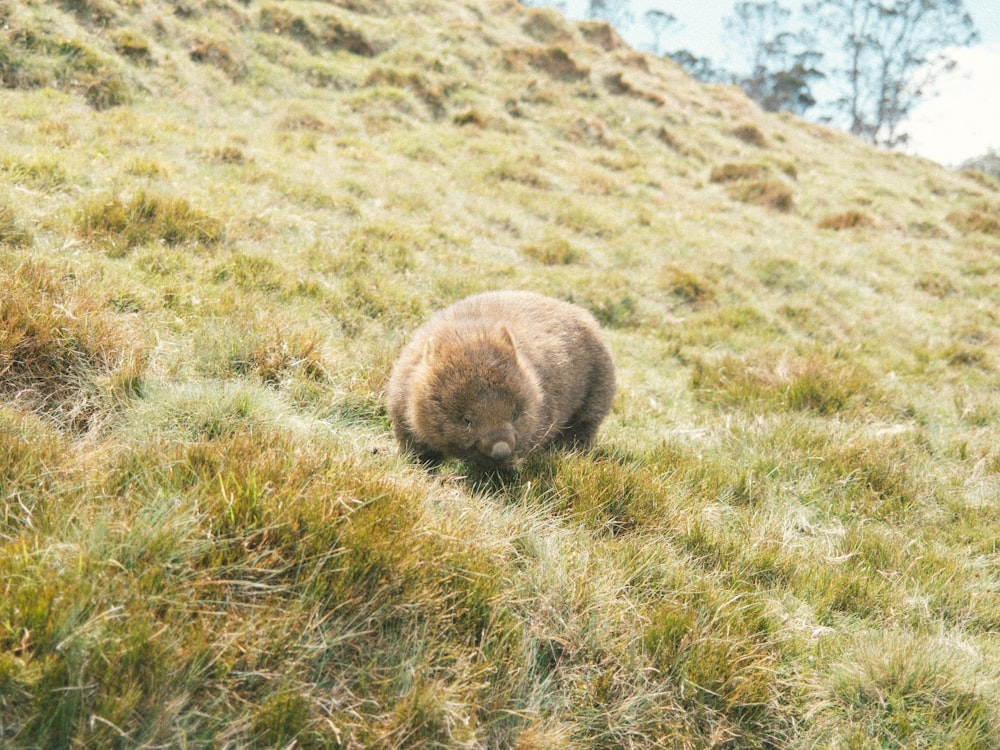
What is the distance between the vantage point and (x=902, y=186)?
18.1 meters

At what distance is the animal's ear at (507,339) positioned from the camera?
336cm

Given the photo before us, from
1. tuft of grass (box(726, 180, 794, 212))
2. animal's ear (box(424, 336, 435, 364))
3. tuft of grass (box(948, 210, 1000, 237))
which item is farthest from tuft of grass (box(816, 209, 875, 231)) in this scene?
animal's ear (box(424, 336, 435, 364))

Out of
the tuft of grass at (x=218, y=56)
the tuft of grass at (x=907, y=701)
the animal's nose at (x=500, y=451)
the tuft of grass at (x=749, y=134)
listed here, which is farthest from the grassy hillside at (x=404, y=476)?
the tuft of grass at (x=749, y=134)

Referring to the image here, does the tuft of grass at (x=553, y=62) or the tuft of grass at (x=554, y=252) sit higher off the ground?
the tuft of grass at (x=553, y=62)

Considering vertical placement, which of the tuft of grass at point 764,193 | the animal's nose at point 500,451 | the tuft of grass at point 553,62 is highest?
the tuft of grass at point 553,62

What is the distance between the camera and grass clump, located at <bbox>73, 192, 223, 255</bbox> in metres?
4.62

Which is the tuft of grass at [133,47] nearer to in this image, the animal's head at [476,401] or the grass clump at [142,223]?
the grass clump at [142,223]

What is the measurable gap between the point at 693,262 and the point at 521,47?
10895mm

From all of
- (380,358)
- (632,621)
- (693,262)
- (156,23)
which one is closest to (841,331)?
(693,262)

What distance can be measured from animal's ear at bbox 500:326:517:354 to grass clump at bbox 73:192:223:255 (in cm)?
289

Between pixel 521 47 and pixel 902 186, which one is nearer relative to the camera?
pixel 521 47

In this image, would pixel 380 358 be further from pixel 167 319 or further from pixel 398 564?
pixel 398 564

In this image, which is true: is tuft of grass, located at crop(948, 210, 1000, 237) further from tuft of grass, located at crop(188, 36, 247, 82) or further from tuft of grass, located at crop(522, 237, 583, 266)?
tuft of grass, located at crop(188, 36, 247, 82)

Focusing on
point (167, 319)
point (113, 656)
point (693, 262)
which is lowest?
point (167, 319)
